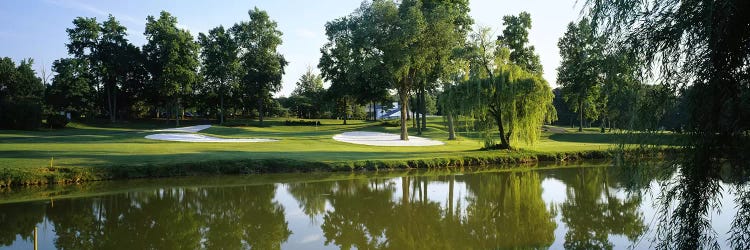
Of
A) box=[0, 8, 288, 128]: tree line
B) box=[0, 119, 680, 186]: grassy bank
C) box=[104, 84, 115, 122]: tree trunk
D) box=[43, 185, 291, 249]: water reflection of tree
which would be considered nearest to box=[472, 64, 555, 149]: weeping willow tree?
box=[0, 119, 680, 186]: grassy bank

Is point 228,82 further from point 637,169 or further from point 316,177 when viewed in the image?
point 637,169

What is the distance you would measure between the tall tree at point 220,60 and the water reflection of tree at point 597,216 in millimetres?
46179

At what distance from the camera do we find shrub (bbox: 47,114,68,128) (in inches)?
1758

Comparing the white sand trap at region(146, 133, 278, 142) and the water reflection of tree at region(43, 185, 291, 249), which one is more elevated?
the white sand trap at region(146, 133, 278, 142)

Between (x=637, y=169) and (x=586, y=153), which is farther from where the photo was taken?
(x=586, y=153)

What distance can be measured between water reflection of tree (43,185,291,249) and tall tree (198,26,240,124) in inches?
1670

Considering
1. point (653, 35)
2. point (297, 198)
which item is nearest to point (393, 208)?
point (297, 198)

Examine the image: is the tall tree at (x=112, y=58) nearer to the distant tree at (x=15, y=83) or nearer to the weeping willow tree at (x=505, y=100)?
the distant tree at (x=15, y=83)

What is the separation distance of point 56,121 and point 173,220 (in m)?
40.3

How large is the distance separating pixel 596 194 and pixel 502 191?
2.85m

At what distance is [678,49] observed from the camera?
6145 millimetres

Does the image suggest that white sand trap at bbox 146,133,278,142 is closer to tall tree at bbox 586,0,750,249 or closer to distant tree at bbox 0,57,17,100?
tall tree at bbox 586,0,750,249

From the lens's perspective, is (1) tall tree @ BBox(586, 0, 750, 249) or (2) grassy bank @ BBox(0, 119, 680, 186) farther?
(2) grassy bank @ BBox(0, 119, 680, 186)

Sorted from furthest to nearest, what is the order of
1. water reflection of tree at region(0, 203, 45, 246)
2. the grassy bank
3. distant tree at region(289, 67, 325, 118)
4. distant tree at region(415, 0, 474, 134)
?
distant tree at region(289, 67, 325, 118) < distant tree at region(415, 0, 474, 134) < the grassy bank < water reflection of tree at region(0, 203, 45, 246)
